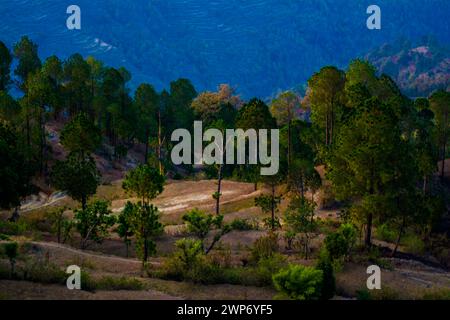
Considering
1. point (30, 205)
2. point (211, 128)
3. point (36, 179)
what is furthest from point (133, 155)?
point (211, 128)

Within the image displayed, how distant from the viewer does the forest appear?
89.8 feet

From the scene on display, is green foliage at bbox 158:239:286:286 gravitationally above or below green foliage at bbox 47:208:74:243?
below

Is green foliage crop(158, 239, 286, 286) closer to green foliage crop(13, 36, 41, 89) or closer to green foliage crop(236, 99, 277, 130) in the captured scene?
green foliage crop(236, 99, 277, 130)

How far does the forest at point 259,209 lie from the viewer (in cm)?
2736

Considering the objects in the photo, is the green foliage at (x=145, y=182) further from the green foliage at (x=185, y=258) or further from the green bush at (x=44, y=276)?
the green bush at (x=44, y=276)

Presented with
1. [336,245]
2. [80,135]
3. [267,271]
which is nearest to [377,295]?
[267,271]

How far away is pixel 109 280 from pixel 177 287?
2.99 m

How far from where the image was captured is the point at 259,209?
58469mm

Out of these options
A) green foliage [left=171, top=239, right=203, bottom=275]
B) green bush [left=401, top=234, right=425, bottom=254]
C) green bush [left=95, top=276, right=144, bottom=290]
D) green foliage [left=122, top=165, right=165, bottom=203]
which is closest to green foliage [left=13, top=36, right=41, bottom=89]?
green foliage [left=122, top=165, right=165, bottom=203]

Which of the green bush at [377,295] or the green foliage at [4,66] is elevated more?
the green foliage at [4,66]

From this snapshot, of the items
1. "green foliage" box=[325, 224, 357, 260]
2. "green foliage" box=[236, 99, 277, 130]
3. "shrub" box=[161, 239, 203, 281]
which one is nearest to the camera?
"shrub" box=[161, 239, 203, 281]

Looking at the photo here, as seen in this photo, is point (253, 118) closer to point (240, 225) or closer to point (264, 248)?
point (240, 225)

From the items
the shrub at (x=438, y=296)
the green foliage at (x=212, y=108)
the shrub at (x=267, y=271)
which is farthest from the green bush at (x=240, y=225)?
the green foliage at (x=212, y=108)

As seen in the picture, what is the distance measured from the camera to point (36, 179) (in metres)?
76.4
